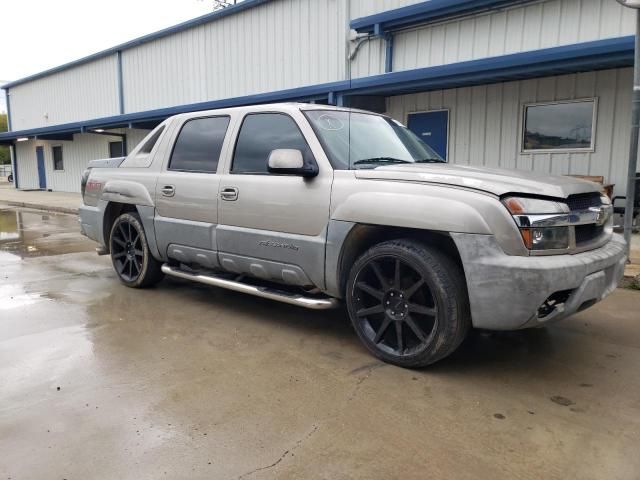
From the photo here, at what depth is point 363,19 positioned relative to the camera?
11750 mm

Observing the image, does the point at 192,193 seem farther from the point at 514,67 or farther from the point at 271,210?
the point at 514,67

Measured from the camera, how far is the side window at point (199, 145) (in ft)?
16.2

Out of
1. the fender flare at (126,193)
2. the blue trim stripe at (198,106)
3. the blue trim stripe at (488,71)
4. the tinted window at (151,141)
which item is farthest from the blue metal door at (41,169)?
the tinted window at (151,141)

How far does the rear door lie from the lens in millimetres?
4844

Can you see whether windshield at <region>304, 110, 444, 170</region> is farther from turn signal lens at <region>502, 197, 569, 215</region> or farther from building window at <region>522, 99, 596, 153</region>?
building window at <region>522, 99, 596, 153</region>

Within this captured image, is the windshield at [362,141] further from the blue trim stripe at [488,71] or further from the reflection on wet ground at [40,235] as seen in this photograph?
the reflection on wet ground at [40,235]

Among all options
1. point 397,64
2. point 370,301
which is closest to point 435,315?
point 370,301

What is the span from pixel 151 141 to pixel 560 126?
761 cm

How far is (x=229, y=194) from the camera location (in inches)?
182

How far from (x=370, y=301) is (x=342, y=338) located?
0.60 m

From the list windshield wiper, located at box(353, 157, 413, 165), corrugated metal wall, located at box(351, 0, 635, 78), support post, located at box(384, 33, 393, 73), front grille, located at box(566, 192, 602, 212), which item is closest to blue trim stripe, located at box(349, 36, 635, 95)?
corrugated metal wall, located at box(351, 0, 635, 78)

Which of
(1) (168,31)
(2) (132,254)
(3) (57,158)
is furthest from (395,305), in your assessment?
(3) (57,158)

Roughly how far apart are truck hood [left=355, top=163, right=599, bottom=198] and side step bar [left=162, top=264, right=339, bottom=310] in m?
1.02

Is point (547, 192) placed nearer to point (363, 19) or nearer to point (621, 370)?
point (621, 370)
